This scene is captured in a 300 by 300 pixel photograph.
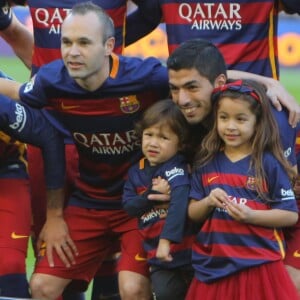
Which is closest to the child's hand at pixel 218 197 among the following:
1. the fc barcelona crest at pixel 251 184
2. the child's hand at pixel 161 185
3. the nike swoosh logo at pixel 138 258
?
the fc barcelona crest at pixel 251 184

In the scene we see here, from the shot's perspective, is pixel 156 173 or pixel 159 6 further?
pixel 159 6

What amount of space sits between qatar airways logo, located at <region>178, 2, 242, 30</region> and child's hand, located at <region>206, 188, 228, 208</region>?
1.10m

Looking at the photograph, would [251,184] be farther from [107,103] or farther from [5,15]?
[5,15]

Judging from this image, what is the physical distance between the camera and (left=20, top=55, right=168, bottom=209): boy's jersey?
527cm

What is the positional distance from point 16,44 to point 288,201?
223 cm

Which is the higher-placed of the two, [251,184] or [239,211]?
[251,184]

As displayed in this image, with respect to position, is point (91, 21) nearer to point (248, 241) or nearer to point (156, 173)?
point (156, 173)

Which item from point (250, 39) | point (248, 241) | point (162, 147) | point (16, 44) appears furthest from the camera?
point (16, 44)

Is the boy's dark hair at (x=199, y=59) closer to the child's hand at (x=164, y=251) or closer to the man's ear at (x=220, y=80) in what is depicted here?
the man's ear at (x=220, y=80)

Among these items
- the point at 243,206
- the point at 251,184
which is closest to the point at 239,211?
the point at 243,206

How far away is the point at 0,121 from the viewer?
531 centimetres

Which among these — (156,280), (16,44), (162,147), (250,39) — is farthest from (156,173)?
(16,44)

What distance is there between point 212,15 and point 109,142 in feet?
2.66

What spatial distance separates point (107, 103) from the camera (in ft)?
17.4
